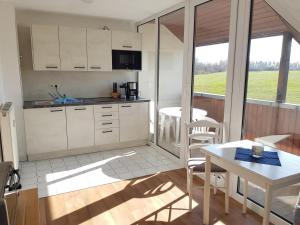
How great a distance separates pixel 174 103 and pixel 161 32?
1.24m

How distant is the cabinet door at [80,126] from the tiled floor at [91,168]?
0.77ft

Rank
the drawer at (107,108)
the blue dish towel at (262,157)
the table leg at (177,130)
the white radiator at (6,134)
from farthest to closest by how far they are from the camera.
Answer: the drawer at (107,108) < the table leg at (177,130) < the white radiator at (6,134) < the blue dish towel at (262,157)

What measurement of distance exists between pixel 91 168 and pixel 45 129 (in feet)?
3.24

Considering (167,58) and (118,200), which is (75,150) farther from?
(167,58)

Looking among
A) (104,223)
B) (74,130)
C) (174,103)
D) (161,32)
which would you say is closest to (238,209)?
(104,223)

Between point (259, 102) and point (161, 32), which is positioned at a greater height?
point (161, 32)

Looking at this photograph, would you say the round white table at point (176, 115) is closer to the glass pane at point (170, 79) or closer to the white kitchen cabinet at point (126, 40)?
the glass pane at point (170, 79)

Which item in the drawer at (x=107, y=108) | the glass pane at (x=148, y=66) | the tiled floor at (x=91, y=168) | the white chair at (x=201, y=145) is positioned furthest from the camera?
the glass pane at (x=148, y=66)

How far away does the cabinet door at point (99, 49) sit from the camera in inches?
158

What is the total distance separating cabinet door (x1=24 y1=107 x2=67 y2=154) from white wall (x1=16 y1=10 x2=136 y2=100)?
60 centimetres

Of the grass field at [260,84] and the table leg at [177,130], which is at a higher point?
the grass field at [260,84]

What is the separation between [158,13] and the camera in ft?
12.8

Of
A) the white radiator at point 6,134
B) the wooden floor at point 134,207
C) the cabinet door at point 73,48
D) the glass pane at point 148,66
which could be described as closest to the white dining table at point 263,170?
the wooden floor at point 134,207

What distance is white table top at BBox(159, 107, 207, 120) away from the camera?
10.7 ft
